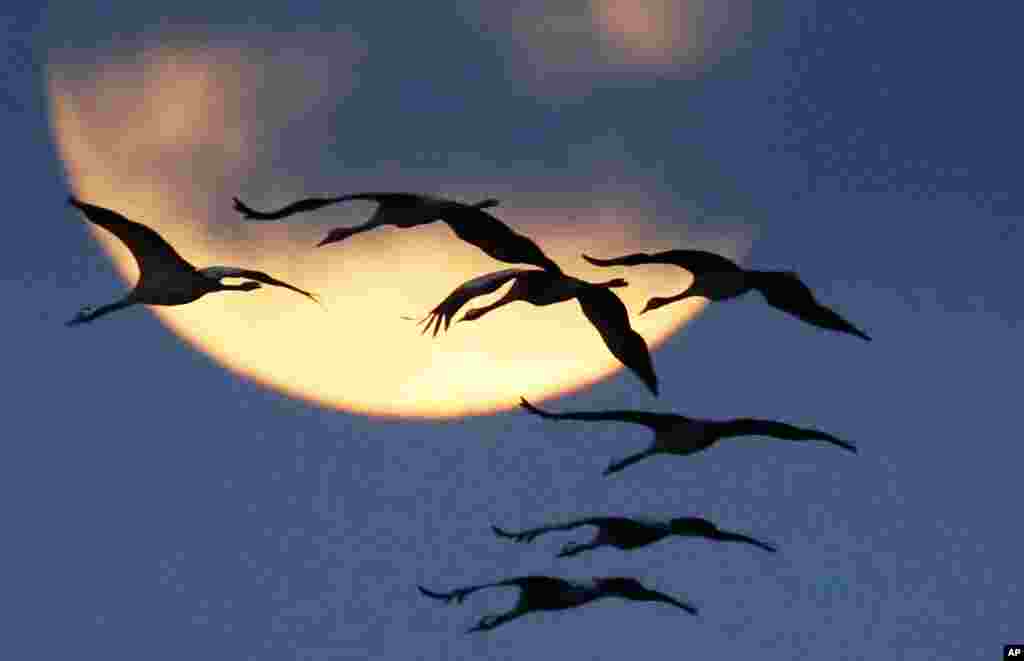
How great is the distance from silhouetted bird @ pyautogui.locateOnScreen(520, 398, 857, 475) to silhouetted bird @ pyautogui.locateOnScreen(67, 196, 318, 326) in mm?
4408

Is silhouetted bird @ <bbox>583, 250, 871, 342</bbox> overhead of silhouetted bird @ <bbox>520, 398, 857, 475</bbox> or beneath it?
overhead

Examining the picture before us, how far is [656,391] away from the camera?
93.2ft

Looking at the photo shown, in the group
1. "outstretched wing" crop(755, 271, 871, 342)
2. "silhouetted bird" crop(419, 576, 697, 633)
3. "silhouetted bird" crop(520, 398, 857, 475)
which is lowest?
"silhouetted bird" crop(419, 576, 697, 633)

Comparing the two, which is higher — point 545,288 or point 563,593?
point 545,288

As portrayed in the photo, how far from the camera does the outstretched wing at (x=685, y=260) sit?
97.7 feet

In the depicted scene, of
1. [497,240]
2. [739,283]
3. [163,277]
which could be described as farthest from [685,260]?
[163,277]

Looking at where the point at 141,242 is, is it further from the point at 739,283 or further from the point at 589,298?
the point at 739,283

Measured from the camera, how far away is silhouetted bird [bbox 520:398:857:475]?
29016 mm

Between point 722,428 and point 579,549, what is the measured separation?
4.48 meters

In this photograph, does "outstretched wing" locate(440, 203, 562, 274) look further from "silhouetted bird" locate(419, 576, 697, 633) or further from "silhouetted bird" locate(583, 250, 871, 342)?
"silhouetted bird" locate(419, 576, 697, 633)

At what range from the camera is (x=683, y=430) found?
106 ft

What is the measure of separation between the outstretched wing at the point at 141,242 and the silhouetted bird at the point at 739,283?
248 inches

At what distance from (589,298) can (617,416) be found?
6.77 feet

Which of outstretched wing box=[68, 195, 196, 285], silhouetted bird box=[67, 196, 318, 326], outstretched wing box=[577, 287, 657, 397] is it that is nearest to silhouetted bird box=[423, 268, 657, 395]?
outstretched wing box=[577, 287, 657, 397]
